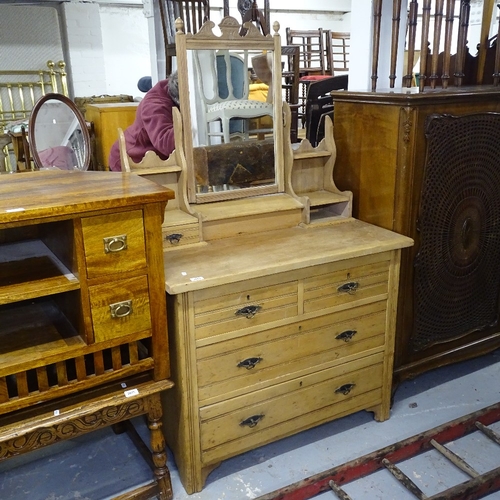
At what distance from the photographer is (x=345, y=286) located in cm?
200

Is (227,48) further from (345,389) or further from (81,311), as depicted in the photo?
A: (345,389)

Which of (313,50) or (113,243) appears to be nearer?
(113,243)

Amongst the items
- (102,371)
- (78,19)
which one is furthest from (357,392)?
(78,19)

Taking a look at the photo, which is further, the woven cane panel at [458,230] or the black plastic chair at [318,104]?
the black plastic chair at [318,104]

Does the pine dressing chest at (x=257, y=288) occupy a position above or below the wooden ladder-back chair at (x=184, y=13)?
below

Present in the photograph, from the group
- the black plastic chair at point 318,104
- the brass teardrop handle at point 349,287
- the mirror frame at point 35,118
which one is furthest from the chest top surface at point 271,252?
the mirror frame at point 35,118

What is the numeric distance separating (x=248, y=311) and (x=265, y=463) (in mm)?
639

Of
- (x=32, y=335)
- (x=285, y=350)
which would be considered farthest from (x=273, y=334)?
(x=32, y=335)

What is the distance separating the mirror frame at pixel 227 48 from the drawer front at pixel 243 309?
481mm

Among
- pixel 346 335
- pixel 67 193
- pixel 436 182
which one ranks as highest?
pixel 67 193

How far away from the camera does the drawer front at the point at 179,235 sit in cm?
193

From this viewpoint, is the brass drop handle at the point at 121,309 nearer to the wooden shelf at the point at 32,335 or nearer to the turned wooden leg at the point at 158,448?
the wooden shelf at the point at 32,335

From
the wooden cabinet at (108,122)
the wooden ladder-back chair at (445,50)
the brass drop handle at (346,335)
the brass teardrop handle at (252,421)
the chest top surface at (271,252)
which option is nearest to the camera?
the chest top surface at (271,252)

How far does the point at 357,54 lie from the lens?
287 cm
